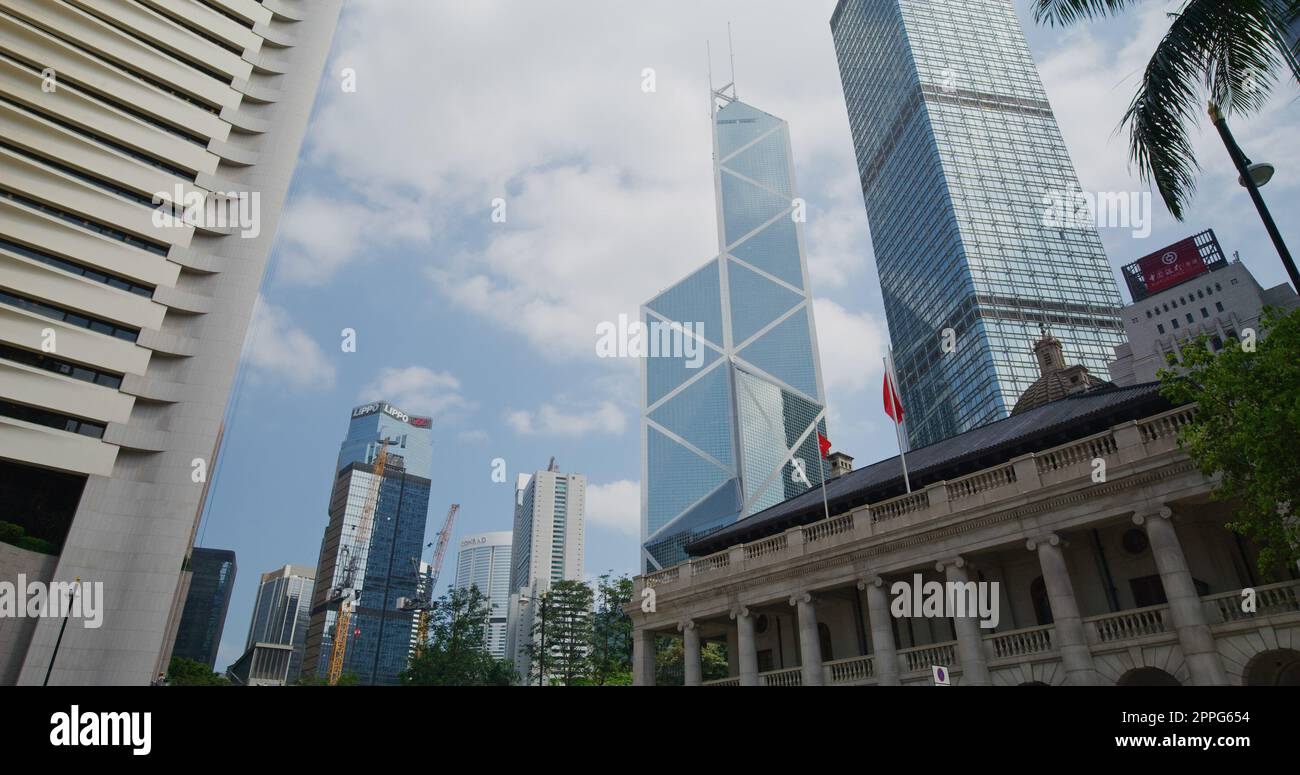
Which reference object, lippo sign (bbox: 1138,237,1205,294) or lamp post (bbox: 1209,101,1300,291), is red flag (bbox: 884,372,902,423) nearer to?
lamp post (bbox: 1209,101,1300,291)

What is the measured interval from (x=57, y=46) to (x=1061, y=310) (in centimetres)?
17580

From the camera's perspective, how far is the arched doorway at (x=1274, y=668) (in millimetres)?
21250

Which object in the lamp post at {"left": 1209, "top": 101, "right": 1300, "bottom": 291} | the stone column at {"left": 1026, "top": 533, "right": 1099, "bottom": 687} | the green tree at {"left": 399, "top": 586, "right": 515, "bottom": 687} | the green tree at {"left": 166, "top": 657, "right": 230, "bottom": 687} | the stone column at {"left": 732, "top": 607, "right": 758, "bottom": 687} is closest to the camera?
the lamp post at {"left": 1209, "top": 101, "right": 1300, "bottom": 291}

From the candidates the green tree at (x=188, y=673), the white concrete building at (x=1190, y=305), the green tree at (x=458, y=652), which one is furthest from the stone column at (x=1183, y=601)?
the white concrete building at (x=1190, y=305)

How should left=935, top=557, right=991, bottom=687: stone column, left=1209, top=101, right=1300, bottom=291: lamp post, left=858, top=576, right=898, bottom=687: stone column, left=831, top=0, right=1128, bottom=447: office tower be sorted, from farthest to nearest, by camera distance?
left=831, top=0, right=1128, bottom=447: office tower < left=858, top=576, right=898, bottom=687: stone column < left=935, top=557, right=991, bottom=687: stone column < left=1209, top=101, right=1300, bottom=291: lamp post

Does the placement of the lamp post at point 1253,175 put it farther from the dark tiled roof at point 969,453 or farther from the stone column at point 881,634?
the stone column at point 881,634

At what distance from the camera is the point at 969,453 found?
1238 inches

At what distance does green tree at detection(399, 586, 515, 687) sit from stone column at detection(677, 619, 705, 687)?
5927cm

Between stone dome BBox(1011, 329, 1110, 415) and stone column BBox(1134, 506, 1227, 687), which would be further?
stone dome BBox(1011, 329, 1110, 415)

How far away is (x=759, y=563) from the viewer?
33.9 metres

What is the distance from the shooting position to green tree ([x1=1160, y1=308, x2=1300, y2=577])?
711 inches

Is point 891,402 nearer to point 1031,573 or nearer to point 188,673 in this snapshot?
point 1031,573

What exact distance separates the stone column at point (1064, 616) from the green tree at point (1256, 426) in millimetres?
5585

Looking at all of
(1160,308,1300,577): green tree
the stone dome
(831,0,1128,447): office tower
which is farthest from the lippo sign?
(1160,308,1300,577): green tree
